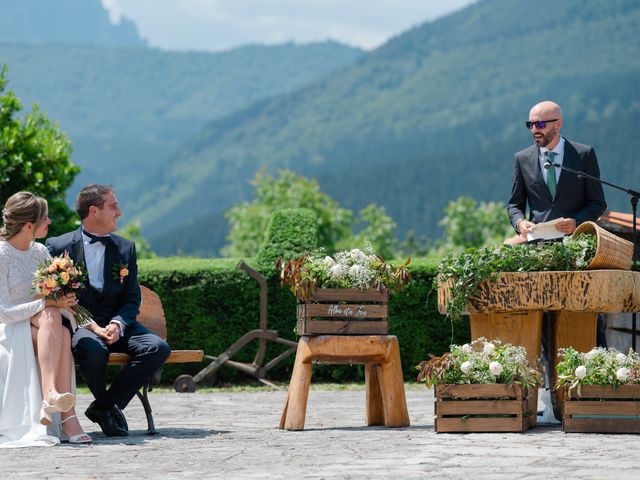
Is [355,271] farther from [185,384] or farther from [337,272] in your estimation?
[185,384]

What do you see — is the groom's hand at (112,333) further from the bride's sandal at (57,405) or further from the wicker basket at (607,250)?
the wicker basket at (607,250)

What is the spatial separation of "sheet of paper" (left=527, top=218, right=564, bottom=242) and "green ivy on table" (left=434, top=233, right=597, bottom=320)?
1.05 ft

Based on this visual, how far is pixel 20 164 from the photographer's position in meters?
16.2

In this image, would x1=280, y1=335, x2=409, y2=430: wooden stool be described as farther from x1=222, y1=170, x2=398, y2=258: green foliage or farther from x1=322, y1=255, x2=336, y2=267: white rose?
x1=222, y1=170, x2=398, y2=258: green foliage

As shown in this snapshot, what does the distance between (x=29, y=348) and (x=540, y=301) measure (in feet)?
10.9

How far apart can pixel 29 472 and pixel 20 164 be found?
35.5 ft

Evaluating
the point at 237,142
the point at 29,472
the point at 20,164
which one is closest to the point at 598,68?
the point at 237,142

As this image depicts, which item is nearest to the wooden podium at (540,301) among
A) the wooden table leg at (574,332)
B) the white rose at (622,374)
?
the wooden table leg at (574,332)

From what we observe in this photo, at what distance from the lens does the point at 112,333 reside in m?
7.84

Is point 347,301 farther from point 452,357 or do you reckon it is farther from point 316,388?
point 316,388

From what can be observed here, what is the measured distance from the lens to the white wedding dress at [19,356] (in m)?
7.34

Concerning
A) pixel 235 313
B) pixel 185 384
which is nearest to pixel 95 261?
pixel 185 384

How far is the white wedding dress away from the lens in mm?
7340

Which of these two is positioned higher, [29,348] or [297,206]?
[297,206]
